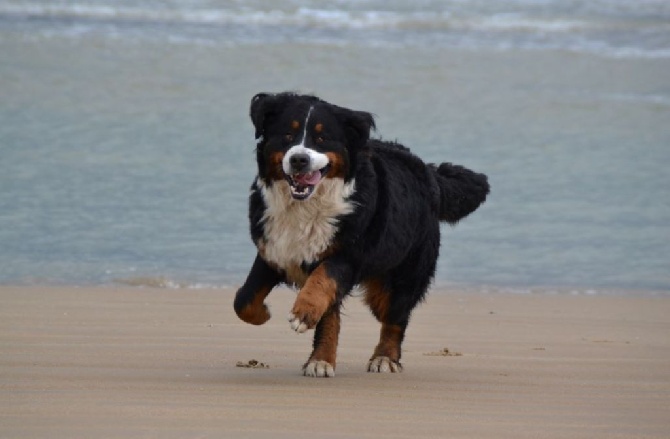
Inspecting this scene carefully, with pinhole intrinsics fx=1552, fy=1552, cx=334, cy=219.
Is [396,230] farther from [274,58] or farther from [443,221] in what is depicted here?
[274,58]

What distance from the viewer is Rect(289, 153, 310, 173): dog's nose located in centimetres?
677

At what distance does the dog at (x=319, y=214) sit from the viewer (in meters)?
6.89

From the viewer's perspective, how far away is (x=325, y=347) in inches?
282

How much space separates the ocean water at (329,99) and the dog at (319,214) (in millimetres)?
3843

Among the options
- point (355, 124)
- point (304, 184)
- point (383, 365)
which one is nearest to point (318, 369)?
point (383, 365)

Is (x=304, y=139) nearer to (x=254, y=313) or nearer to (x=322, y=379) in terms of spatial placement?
(x=254, y=313)

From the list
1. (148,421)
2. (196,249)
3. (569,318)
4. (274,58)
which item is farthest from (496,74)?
(148,421)

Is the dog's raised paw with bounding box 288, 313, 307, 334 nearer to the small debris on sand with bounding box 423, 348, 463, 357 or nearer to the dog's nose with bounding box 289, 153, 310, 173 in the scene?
the dog's nose with bounding box 289, 153, 310, 173

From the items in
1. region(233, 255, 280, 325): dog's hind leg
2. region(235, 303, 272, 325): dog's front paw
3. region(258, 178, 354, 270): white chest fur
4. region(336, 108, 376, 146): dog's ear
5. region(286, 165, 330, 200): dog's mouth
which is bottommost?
region(235, 303, 272, 325): dog's front paw

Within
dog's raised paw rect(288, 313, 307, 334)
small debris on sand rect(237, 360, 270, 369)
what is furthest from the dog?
small debris on sand rect(237, 360, 270, 369)

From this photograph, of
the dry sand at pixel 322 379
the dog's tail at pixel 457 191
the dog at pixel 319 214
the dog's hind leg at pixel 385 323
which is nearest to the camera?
the dry sand at pixel 322 379

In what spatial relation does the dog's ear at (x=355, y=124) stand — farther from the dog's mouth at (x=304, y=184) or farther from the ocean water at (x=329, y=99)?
→ the ocean water at (x=329, y=99)

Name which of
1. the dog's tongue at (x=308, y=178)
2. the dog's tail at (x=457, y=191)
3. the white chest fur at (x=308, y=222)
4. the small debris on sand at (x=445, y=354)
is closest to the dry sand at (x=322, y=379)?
the small debris on sand at (x=445, y=354)

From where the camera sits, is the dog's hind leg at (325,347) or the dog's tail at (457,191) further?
the dog's tail at (457,191)
